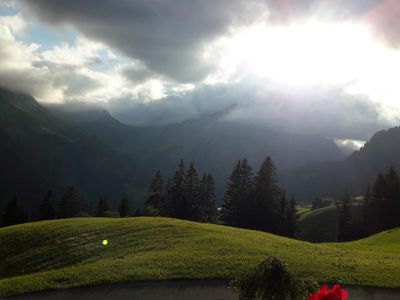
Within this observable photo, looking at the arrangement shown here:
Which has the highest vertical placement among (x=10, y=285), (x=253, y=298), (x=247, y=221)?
(x=247, y=221)

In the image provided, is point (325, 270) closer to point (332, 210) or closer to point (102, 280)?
point (102, 280)

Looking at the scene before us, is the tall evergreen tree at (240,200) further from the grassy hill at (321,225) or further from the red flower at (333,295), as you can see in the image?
the red flower at (333,295)

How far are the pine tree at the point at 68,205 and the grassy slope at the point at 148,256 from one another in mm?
63553

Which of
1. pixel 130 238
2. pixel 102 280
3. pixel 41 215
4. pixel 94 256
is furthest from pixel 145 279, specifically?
pixel 41 215

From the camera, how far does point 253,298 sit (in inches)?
473

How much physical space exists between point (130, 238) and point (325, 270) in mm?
14172

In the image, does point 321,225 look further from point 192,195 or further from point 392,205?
point 192,195

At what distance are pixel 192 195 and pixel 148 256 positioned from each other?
64.8 meters

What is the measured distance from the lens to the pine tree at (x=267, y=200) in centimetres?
8156

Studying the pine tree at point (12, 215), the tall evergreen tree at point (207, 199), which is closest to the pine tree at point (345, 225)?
the tall evergreen tree at point (207, 199)

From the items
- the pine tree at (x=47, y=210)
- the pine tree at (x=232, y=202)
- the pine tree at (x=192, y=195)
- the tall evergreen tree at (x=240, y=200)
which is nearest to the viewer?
the tall evergreen tree at (x=240, y=200)

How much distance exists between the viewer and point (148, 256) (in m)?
27.8

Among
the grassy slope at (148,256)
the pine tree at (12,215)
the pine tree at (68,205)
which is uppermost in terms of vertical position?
the pine tree at (68,205)

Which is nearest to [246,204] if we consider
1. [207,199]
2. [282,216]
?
[282,216]
